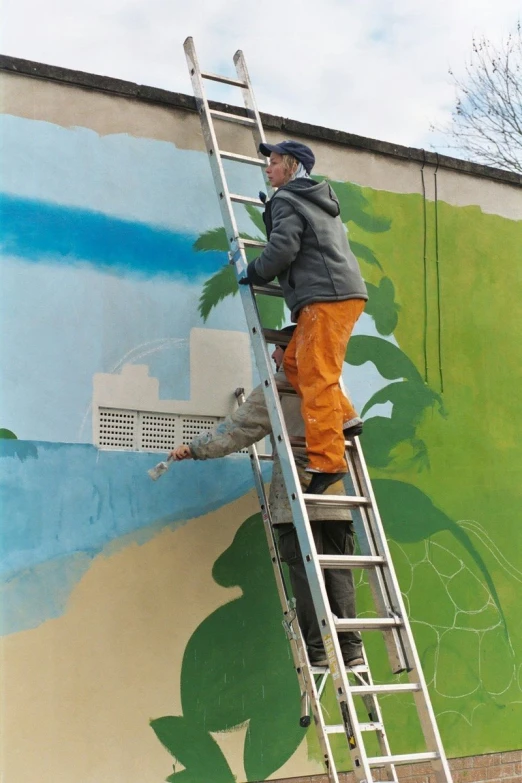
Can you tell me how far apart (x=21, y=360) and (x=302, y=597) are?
1741 millimetres

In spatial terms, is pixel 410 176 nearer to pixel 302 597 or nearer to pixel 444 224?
pixel 444 224

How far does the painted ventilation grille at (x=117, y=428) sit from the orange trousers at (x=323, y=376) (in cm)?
99

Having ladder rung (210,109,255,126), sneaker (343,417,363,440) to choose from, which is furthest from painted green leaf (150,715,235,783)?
ladder rung (210,109,255,126)

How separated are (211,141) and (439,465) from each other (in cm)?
238

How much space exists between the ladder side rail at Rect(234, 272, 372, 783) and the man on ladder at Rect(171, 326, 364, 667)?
0.21m

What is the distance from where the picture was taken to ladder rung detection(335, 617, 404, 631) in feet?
11.8

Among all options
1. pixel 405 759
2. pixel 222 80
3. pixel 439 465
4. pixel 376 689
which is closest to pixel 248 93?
pixel 222 80

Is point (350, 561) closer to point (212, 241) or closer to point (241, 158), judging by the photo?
point (212, 241)

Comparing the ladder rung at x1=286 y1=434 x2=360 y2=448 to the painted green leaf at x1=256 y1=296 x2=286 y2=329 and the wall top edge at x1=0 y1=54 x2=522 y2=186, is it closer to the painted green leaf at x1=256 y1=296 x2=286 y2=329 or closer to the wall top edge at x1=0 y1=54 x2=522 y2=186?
the painted green leaf at x1=256 y1=296 x2=286 y2=329

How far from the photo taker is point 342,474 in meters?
3.90

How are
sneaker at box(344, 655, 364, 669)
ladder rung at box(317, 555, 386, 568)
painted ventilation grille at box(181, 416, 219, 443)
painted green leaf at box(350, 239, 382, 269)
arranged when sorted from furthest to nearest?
painted green leaf at box(350, 239, 382, 269) < painted ventilation grille at box(181, 416, 219, 443) < sneaker at box(344, 655, 364, 669) < ladder rung at box(317, 555, 386, 568)

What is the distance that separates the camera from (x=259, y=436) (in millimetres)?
4309

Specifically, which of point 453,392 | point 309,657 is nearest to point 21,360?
point 309,657

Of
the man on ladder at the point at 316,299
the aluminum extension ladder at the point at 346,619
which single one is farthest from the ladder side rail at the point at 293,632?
the man on ladder at the point at 316,299
